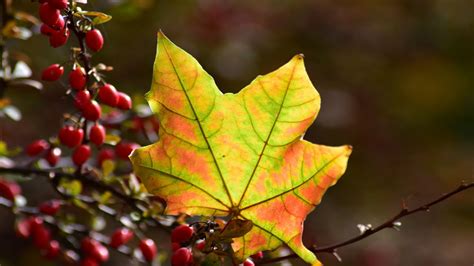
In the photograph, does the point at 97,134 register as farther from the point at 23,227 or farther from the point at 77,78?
the point at 23,227

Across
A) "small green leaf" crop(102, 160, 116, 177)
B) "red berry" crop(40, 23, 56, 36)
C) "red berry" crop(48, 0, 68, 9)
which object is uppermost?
"red berry" crop(48, 0, 68, 9)

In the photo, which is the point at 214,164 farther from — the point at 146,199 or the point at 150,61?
the point at 150,61

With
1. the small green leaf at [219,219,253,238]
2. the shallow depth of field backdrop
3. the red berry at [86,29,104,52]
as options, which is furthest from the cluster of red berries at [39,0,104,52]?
the shallow depth of field backdrop

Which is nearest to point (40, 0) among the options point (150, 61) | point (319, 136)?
point (150, 61)

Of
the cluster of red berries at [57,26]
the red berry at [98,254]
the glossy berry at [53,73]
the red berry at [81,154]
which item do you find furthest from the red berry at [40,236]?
the cluster of red berries at [57,26]

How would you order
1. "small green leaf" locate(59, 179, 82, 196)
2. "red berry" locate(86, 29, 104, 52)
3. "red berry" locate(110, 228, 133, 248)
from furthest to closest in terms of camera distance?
1. "red berry" locate(110, 228, 133, 248)
2. "small green leaf" locate(59, 179, 82, 196)
3. "red berry" locate(86, 29, 104, 52)

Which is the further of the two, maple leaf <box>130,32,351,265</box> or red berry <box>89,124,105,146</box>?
red berry <box>89,124,105,146</box>

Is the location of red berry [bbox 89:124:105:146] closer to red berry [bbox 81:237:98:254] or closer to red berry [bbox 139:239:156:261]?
red berry [bbox 139:239:156:261]

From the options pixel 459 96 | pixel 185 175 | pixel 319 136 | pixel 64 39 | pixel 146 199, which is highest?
pixel 64 39
